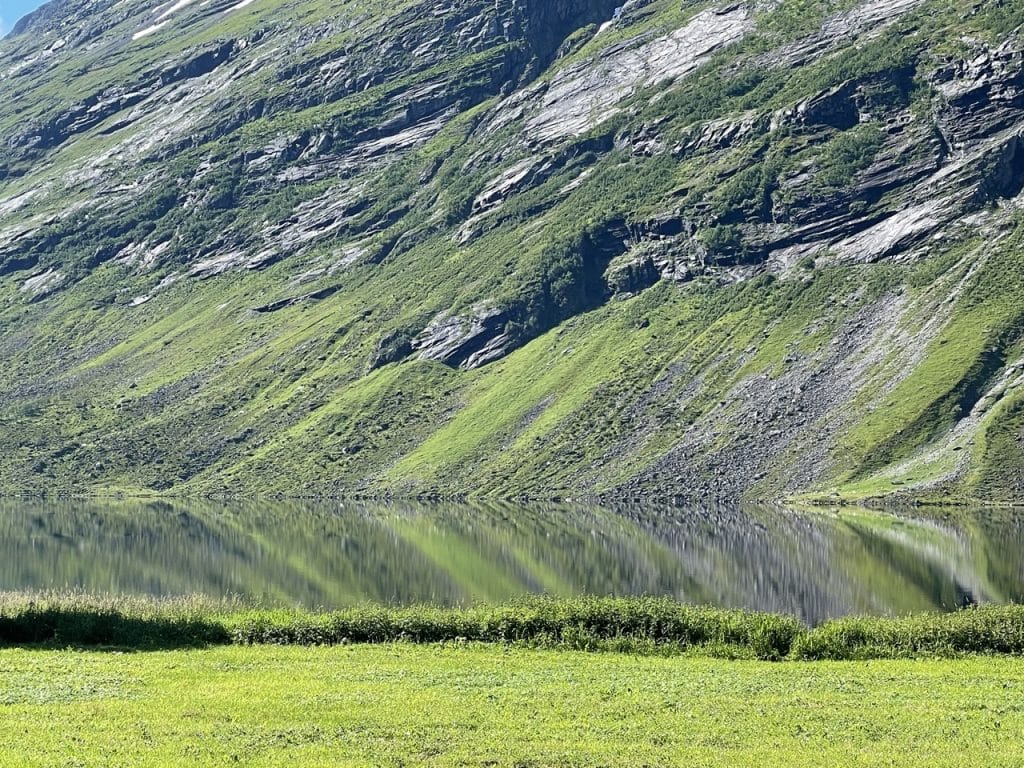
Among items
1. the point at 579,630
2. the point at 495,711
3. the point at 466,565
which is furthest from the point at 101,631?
the point at 466,565

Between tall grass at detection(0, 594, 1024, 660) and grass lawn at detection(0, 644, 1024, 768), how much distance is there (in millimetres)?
2946

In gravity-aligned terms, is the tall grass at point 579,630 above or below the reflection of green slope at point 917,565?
above

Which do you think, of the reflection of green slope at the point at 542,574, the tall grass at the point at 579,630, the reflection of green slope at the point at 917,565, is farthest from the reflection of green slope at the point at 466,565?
the tall grass at the point at 579,630

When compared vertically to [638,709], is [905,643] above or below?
below

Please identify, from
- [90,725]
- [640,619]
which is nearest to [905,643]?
[640,619]

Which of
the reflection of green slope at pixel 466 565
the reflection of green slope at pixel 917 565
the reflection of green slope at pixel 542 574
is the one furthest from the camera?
the reflection of green slope at pixel 542 574

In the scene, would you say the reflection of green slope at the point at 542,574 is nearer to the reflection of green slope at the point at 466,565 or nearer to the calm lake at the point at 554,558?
the calm lake at the point at 554,558

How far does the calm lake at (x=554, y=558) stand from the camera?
85.6 m

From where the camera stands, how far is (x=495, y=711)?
1229 inches

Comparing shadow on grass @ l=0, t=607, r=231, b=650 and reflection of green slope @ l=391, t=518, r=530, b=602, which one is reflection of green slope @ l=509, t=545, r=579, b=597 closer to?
reflection of green slope @ l=391, t=518, r=530, b=602

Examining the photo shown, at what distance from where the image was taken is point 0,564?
114875 millimetres

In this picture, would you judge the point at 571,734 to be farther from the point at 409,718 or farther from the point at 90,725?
the point at 90,725

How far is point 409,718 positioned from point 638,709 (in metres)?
6.12

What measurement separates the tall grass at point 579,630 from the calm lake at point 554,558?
1049 inches
